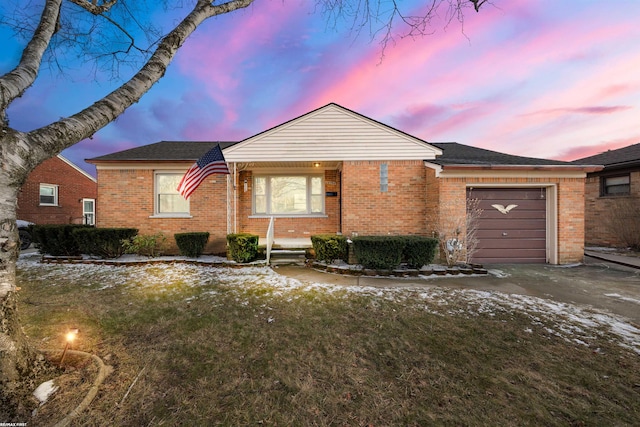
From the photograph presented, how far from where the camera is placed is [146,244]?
827 cm

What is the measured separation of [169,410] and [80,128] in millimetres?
2710

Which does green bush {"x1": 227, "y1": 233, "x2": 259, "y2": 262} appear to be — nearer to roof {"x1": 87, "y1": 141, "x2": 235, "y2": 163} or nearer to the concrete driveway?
the concrete driveway

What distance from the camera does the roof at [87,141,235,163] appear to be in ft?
29.3

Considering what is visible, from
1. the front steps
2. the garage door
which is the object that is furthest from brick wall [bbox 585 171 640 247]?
the front steps

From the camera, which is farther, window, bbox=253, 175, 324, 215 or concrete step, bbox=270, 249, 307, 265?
window, bbox=253, 175, 324, 215

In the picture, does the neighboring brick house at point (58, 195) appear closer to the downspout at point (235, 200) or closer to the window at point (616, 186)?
the downspout at point (235, 200)

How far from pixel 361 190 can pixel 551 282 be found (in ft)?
18.1

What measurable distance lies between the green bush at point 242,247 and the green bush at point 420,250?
4.61 metres

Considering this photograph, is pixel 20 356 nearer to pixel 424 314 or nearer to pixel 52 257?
pixel 424 314

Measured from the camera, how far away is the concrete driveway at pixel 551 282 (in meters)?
4.73

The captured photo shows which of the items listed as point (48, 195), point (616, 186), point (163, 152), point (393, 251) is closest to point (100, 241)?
point (163, 152)

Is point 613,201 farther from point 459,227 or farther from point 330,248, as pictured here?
point 330,248

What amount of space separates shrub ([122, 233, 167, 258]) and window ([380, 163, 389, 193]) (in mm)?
7945

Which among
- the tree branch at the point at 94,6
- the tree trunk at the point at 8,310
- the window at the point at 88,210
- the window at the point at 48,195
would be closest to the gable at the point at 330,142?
the tree branch at the point at 94,6
